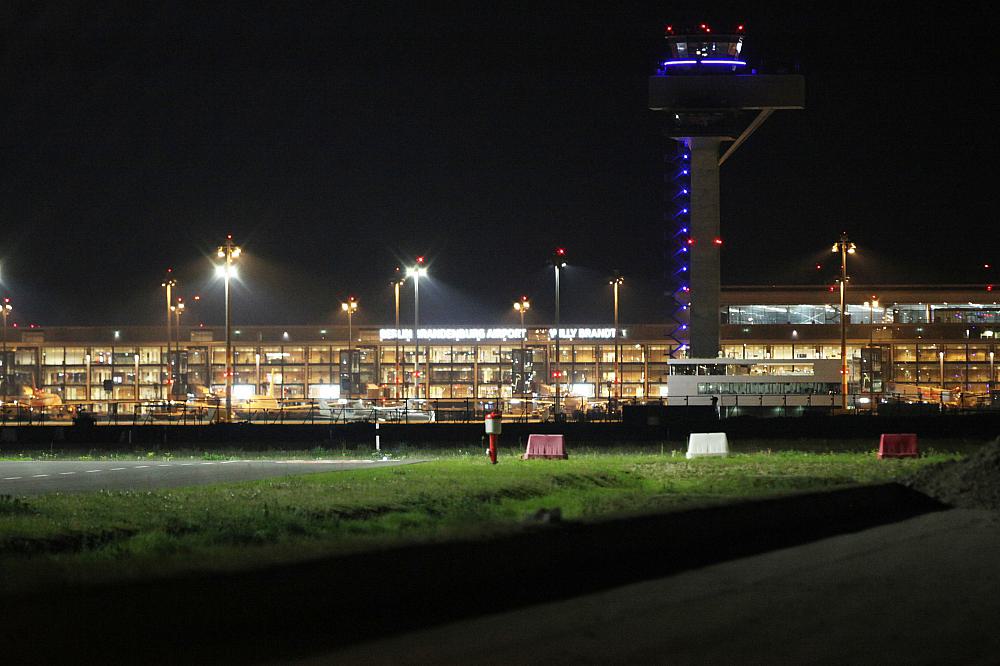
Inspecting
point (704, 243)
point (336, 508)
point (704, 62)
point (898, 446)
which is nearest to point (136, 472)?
point (336, 508)

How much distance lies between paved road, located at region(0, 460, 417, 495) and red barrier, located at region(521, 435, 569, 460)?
465 centimetres

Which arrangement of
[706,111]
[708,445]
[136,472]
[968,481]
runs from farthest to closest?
1. [706,111]
2. [708,445]
3. [136,472]
4. [968,481]

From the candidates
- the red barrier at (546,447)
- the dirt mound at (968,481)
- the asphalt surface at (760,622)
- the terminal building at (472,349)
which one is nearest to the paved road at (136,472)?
the red barrier at (546,447)

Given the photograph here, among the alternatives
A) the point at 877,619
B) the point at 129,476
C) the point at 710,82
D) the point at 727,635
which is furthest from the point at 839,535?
the point at 710,82

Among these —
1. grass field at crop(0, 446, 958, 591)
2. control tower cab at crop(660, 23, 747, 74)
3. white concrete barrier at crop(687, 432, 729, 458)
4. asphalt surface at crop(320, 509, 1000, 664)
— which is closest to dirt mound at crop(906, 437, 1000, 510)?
grass field at crop(0, 446, 958, 591)

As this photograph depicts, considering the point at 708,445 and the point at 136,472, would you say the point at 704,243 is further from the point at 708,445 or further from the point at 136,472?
the point at 136,472

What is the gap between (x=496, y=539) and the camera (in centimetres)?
1420

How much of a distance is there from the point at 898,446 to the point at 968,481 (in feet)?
39.3

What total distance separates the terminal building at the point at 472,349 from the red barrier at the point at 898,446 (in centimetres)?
8206

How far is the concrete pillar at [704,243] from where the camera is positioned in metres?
95.2

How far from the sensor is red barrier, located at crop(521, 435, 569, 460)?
36875 millimetres

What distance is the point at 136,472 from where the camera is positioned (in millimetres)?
33938

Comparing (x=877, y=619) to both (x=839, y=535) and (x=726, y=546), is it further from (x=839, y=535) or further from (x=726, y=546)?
(x=839, y=535)

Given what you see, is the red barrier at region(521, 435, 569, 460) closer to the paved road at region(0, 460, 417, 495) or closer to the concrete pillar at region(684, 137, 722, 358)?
the paved road at region(0, 460, 417, 495)
